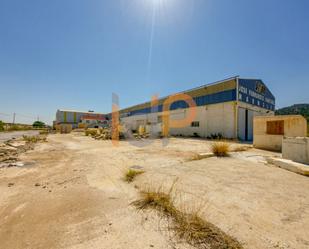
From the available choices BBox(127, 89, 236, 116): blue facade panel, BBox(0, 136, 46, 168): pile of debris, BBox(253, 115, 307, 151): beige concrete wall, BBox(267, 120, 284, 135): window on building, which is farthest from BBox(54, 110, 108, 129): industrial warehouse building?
BBox(267, 120, 284, 135): window on building

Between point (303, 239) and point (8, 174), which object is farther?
point (8, 174)

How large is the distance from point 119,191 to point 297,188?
12.2ft

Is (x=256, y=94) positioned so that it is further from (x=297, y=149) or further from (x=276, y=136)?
(x=297, y=149)

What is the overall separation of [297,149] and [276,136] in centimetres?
337

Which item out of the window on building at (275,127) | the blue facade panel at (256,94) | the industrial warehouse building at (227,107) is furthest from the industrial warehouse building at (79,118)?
the window on building at (275,127)

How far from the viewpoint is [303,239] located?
1.71m

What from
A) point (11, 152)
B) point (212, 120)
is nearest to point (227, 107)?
point (212, 120)

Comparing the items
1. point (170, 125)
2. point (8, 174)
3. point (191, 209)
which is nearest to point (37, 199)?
point (8, 174)

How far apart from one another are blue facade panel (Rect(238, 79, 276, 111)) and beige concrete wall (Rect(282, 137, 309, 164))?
37.7ft

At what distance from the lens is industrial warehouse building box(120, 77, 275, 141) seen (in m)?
16.0

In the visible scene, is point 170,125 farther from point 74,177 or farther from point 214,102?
point 74,177

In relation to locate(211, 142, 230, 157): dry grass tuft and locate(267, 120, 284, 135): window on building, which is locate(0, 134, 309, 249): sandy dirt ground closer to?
locate(211, 142, 230, 157): dry grass tuft

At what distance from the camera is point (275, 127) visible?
27.6 feet

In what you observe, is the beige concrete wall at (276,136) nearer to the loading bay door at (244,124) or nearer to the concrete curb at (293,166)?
the concrete curb at (293,166)
